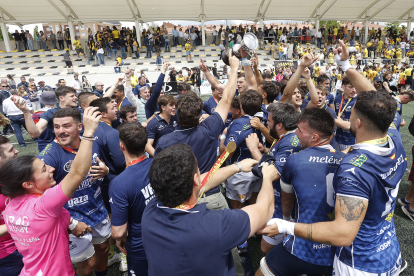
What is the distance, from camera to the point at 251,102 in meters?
3.57

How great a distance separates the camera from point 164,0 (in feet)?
81.0

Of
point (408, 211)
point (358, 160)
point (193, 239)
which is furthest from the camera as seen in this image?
point (408, 211)

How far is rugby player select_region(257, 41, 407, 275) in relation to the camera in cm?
172

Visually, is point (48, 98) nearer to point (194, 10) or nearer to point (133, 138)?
point (133, 138)

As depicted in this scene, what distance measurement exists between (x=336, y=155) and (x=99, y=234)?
105 inches

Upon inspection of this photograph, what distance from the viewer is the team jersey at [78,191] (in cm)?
273

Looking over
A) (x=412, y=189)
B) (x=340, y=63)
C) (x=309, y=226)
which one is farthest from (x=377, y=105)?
(x=412, y=189)

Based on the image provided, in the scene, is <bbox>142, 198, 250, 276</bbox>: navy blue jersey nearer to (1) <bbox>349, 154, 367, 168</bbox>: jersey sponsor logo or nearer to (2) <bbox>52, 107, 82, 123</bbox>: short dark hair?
(1) <bbox>349, 154, 367, 168</bbox>: jersey sponsor logo

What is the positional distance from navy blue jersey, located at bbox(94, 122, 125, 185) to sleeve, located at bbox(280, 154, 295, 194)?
2145mm

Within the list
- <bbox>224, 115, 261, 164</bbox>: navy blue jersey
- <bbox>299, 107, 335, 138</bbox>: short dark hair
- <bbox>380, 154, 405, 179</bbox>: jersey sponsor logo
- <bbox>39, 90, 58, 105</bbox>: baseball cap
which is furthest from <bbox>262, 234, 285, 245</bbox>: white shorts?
<bbox>39, 90, 58, 105</bbox>: baseball cap

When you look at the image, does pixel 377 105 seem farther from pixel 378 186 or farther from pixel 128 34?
pixel 128 34

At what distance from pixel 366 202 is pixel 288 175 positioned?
0.65 m

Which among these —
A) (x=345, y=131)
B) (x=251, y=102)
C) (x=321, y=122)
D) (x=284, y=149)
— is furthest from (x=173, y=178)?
(x=345, y=131)

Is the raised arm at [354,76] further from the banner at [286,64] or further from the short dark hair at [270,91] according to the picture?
the banner at [286,64]
